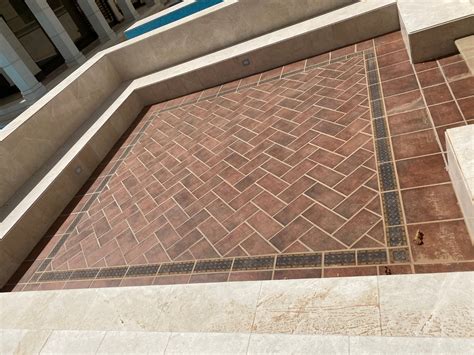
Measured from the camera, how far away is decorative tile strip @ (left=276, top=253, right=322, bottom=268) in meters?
3.64

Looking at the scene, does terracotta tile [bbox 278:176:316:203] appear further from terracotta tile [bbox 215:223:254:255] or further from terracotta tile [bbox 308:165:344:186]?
terracotta tile [bbox 215:223:254:255]

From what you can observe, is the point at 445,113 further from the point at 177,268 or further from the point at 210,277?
the point at 177,268

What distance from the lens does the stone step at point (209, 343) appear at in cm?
241

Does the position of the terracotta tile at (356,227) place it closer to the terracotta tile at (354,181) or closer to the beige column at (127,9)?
the terracotta tile at (354,181)

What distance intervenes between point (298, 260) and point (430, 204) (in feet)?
4.74

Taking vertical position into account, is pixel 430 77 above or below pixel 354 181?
above

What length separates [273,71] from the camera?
7.53 metres

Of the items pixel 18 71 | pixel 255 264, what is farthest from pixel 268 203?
pixel 18 71

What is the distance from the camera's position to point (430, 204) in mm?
3582

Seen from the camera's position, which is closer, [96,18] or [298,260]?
[298,260]

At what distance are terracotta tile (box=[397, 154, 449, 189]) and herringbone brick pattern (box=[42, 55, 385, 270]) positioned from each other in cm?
34

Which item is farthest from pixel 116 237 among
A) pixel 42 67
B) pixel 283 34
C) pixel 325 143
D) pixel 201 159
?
pixel 42 67

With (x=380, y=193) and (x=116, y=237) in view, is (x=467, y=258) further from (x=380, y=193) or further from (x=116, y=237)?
(x=116, y=237)

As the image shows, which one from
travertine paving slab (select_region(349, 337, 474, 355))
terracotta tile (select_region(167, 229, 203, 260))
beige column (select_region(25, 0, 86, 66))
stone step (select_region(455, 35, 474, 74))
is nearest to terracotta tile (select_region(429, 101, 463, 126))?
stone step (select_region(455, 35, 474, 74))
